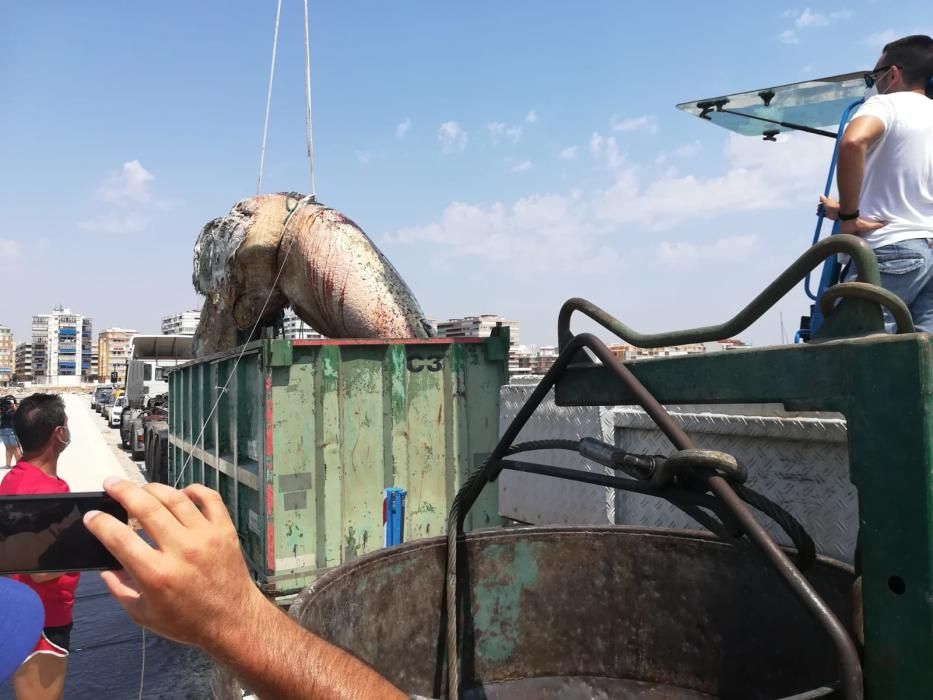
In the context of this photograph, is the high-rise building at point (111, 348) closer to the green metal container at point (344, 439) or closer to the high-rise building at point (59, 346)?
the high-rise building at point (59, 346)

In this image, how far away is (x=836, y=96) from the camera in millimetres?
5250

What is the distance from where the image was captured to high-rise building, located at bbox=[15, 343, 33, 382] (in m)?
124

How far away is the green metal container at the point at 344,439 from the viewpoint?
4.21 m

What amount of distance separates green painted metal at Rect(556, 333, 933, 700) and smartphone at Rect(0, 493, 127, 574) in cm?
124

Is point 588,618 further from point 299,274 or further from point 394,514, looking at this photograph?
point 299,274

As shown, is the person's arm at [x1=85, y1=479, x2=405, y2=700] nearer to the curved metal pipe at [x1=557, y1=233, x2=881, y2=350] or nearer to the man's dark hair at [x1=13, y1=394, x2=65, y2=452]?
the curved metal pipe at [x1=557, y1=233, x2=881, y2=350]

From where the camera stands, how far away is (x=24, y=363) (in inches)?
5044

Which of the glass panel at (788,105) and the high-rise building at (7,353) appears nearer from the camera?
the glass panel at (788,105)

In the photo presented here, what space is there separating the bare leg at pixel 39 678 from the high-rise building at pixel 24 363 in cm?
14032

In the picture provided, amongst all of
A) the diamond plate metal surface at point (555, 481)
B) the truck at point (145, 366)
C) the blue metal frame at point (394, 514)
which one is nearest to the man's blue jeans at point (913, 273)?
the diamond plate metal surface at point (555, 481)

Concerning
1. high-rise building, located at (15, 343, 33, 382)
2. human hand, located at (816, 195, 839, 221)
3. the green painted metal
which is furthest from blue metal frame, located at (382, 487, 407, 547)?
high-rise building, located at (15, 343, 33, 382)

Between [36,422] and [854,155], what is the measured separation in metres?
4.08

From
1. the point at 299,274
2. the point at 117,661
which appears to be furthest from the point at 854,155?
the point at 117,661

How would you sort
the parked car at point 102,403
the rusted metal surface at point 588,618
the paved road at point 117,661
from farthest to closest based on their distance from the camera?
the parked car at point 102,403 < the paved road at point 117,661 < the rusted metal surface at point 588,618
